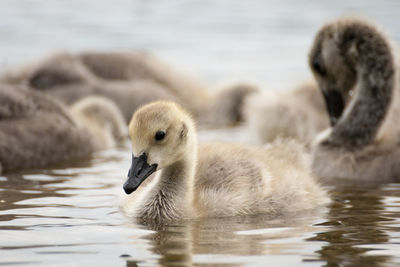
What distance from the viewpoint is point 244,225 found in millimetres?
6402

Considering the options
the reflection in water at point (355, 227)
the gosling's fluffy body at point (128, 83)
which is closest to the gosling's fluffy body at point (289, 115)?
the gosling's fluffy body at point (128, 83)

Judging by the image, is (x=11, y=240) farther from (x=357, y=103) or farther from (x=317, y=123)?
(x=317, y=123)

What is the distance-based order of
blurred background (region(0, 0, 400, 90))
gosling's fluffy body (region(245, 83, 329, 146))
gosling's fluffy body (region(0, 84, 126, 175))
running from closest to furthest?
1. gosling's fluffy body (region(0, 84, 126, 175))
2. gosling's fluffy body (region(245, 83, 329, 146))
3. blurred background (region(0, 0, 400, 90))

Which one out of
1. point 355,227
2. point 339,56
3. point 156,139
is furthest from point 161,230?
point 339,56

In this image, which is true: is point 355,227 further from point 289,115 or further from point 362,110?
point 289,115

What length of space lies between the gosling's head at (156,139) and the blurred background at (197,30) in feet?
24.2

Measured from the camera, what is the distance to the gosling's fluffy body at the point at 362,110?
856 centimetres

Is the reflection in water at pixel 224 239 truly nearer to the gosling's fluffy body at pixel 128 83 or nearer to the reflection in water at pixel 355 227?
the reflection in water at pixel 355 227

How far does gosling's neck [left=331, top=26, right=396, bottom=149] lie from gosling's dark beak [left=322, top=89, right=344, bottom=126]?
1.69ft

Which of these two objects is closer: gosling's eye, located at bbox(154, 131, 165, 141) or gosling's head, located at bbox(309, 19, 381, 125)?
gosling's eye, located at bbox(154, 131, 165, 141)

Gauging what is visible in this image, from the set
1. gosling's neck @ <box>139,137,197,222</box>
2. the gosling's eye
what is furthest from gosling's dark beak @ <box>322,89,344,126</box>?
the gosling's eye

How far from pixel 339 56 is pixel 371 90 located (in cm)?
56

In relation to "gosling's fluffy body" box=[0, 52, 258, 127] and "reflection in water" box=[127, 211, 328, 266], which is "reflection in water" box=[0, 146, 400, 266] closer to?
"reflection in water" box=[127, 211, 328, 266]

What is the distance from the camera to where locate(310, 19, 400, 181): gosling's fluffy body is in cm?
856
